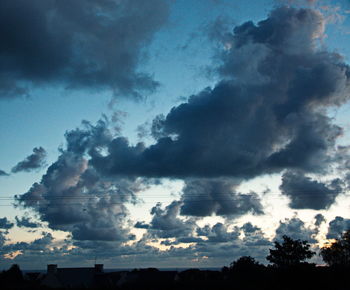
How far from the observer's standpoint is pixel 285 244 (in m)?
125

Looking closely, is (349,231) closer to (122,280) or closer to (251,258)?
(251,258)

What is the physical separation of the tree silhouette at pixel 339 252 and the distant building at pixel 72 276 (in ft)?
240

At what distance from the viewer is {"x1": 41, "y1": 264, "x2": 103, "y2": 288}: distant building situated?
10799 cm

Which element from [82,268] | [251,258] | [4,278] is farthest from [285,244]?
[4,278]

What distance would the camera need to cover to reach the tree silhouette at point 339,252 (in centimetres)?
12650

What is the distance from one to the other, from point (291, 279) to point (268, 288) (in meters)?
5.19

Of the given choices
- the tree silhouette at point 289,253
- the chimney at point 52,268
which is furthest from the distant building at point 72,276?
the tree silhouette at point 289,253

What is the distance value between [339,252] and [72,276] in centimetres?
8394

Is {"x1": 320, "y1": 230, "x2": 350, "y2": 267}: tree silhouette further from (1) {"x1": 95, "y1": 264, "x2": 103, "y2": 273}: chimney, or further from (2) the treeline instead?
(1) {"x1": 95, "y1": 264, "x2": 103, "y2": 273}: chimney

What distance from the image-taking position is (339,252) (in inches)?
5084

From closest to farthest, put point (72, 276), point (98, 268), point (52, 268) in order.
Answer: point (52, 268), point (72, 276), point (98, 268)

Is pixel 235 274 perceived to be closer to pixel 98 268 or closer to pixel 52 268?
pixel 98 268

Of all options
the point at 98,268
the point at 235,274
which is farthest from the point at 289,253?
the point at 98,268

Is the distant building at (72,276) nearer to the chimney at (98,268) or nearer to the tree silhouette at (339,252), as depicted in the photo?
the chimney at (98,268)
